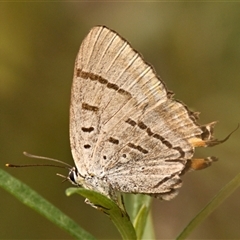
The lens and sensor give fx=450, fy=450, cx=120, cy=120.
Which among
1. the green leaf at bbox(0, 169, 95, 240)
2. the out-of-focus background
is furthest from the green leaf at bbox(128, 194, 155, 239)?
the out-of-focus background

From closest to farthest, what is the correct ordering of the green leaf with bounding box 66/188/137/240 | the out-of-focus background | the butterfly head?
1. the green leaf with bounding box 66/188/137/240
2. the butterfly head
3. the out-of-focus background

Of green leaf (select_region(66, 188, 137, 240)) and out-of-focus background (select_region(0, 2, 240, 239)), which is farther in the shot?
out-of-focus background (select_region(0, 2, 240, 239))

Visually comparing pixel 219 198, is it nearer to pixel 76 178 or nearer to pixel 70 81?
pixel 76 178

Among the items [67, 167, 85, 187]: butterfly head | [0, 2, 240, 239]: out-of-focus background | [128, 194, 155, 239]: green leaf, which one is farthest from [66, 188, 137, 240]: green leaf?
[0, 2, 240, 239]: out-of-focus background

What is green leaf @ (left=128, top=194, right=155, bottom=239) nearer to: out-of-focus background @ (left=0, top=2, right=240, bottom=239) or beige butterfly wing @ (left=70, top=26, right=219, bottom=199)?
beige butterfly wing @ (left=70, top=26, right=219, bottom=199)

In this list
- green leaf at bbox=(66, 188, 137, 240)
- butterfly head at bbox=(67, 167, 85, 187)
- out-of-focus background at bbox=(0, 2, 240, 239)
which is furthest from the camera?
out-of-focus background at bbox=(0, 2, 240, 239)

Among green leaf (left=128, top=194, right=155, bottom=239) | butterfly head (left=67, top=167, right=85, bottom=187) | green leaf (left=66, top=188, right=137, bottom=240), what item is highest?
butterfly head (left=67, top=167, right=85, bottom=187)

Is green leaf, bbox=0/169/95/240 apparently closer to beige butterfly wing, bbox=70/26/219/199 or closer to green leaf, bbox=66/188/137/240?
green leaf, bbox=66/188/137/240

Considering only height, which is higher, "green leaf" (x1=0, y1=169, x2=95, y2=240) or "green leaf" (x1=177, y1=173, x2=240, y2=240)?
"green leaf" (x1=0, y1=169, x2=95, y2=240)
